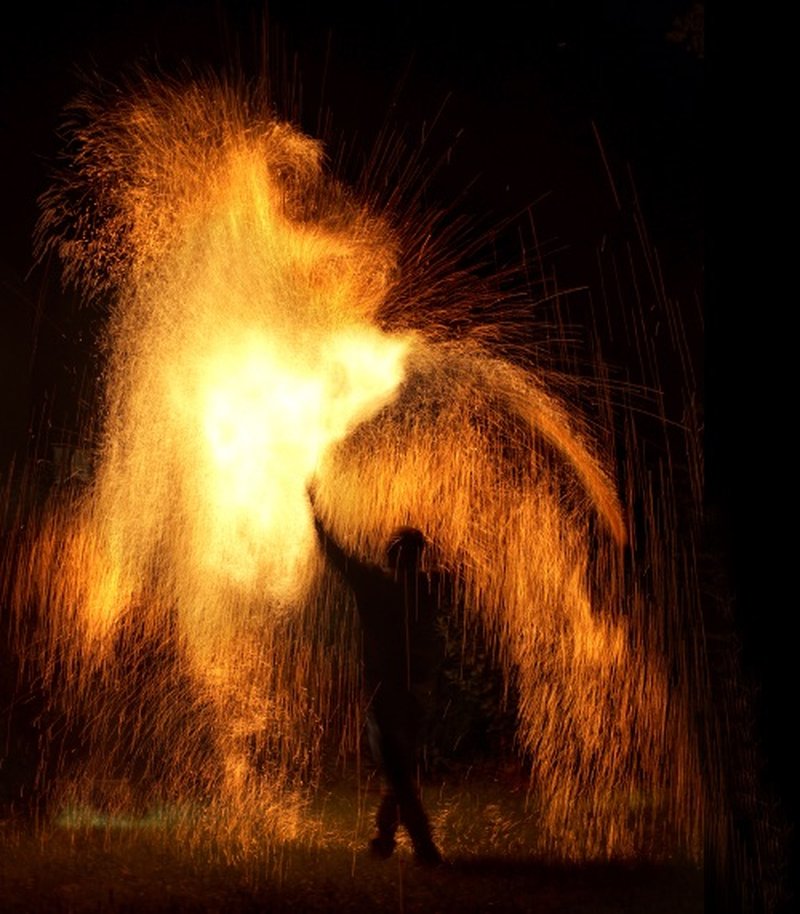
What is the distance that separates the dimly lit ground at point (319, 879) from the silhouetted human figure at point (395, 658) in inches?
12.9

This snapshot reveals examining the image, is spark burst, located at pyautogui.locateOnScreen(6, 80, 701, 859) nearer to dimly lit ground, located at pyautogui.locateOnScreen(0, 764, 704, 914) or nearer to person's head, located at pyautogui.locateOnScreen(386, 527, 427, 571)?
person's head, located at pyautogui.locateOnScreen(386, 527, 427, 571)

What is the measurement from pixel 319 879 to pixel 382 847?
1.80 ft

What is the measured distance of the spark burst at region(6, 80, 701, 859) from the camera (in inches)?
334

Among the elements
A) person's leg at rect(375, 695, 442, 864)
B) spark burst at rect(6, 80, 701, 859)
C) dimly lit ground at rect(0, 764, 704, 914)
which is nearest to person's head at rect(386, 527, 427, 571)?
spark burst at rect(6, 80, 701, 859)

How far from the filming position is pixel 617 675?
Result: 29.4ft

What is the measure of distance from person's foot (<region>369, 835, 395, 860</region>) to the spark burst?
924 mm

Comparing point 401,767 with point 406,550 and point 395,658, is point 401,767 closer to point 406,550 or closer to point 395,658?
point 395,658

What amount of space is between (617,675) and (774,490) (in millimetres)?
4219

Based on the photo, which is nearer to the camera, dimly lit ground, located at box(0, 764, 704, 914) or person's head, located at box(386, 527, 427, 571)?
dimly lit ground, located at box(0, 764, 704, 914)

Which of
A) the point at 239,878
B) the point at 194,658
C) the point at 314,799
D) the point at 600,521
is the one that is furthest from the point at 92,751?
the point at 600,521

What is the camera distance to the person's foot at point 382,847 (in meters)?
7.34

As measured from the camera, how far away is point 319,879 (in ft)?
22.7

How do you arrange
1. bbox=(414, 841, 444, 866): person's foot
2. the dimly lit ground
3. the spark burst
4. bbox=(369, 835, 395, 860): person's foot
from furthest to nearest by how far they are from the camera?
the spark burst
bbox=(369, 835, 395, 860): person's foot
bbox=(414, 841, 444, 866): person's foot
the dimly lit ground

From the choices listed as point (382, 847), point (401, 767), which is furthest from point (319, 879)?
point (401, 767)
